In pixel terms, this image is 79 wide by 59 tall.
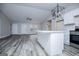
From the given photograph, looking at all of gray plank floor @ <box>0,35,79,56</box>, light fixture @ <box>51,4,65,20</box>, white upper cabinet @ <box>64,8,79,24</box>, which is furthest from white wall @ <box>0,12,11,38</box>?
white upper cabinet @ <box>64,8,79,24</box>

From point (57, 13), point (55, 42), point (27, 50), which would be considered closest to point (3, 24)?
point (27, 50)

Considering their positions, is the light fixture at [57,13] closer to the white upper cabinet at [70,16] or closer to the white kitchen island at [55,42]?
the white upper cabinet at [70,16]

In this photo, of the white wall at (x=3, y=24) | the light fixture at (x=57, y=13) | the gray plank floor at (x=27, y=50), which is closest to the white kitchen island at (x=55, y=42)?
the gray plank floor at (x=27, y=50)

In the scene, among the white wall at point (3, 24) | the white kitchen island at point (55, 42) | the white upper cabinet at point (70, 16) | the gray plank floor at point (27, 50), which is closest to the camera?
the white kitchen island at point (55, 42)

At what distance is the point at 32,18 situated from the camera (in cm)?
309

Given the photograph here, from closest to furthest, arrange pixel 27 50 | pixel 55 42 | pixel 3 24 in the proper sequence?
pixel 55 42, pixel 27 50, pixel 3 24

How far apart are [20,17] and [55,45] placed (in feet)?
6.25

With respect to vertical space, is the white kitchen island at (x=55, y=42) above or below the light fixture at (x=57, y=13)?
below

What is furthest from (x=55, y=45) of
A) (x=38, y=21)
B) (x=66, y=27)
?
(x=38, y=21)

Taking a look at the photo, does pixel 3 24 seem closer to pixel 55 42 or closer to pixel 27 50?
pixel 27 50

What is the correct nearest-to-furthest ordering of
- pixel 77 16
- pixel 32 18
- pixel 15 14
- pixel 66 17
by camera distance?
1. pixel 77 16
2. pixel 66 17
3. pixel 32 18
4. pixel 15 14

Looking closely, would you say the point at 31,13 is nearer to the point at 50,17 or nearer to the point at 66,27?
the point at 50,17

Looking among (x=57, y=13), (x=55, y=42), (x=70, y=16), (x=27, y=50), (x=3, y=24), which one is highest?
(x=57, y=13)

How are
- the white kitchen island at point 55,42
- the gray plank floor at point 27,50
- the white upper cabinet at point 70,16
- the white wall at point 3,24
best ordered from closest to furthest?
the white kitchen island at point 55,42 < the gray plank floor at point 27,50 < the white upper cabinet at point 70,16 < the white wall at point 3,24
